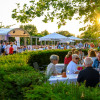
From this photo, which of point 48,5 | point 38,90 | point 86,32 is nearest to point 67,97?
point 38,90

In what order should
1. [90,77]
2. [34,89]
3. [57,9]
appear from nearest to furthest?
[34,89], [90,77], [57,9]

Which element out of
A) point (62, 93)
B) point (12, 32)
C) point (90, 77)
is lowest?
point (90, 77)

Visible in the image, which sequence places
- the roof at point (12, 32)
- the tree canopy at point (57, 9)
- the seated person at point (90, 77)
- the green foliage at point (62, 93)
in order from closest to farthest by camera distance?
the green foliage at point (62, 93) → the seated person at point (90, 77) → the tree canopy at point (57, 9) → the roof at point (12, 32)

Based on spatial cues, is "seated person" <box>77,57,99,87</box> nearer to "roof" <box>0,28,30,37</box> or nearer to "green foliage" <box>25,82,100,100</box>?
"green foliage" <box>25,82,100,100</box>

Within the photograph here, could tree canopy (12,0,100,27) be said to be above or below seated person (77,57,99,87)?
above

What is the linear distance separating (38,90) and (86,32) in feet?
46.3

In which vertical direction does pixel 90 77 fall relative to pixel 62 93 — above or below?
below

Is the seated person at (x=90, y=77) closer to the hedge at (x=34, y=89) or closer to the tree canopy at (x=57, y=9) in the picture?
the hedge at (x=34, y=89)

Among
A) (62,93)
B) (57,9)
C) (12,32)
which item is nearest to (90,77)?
(62,93)

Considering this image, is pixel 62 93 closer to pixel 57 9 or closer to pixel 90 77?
pixel 90 77

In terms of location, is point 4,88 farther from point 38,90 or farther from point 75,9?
point 75,9

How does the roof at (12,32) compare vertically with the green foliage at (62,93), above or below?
above

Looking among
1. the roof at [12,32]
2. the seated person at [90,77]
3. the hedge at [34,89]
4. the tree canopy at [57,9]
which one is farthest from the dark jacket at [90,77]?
the roof at [12,32]

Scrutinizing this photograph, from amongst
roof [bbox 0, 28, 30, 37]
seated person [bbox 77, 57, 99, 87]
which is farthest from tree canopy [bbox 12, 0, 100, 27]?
roof [bbox 0, 28, 30, 37]
